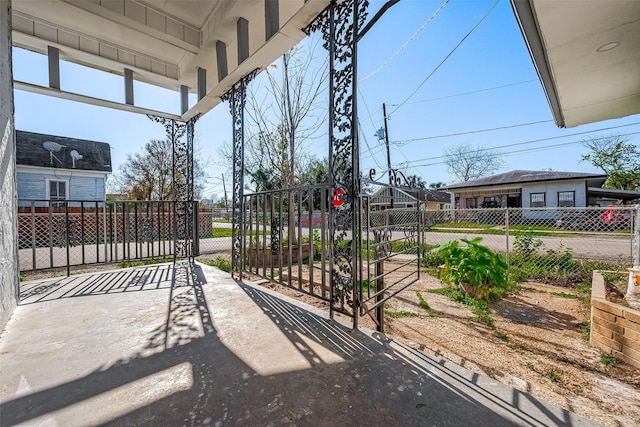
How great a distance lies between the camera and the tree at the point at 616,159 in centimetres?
1580

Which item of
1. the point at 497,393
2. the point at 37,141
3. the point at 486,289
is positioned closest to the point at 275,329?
the point at 497,393

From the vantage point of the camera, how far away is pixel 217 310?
2.33 metres

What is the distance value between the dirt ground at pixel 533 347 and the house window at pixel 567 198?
47.2 feet

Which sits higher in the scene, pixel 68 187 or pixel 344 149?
pixel 68 187

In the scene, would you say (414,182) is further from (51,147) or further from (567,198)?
(51,147)

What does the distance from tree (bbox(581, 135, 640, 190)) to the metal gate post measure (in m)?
21.8

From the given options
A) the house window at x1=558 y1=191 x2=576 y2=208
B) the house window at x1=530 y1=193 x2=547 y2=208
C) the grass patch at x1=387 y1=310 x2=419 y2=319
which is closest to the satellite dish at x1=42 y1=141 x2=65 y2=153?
the grass patch at x1=387 y1=310 x2=419 y2=319

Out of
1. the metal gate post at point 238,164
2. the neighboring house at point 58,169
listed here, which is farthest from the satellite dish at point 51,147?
the metal gate post at point 238,164

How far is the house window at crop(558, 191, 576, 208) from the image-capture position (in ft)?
44.0

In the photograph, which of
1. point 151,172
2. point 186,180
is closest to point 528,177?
point 186,180

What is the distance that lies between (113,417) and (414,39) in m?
6.09

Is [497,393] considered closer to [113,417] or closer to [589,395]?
[589,395]

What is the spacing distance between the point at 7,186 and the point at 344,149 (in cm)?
281

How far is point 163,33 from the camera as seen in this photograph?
9.87ft
